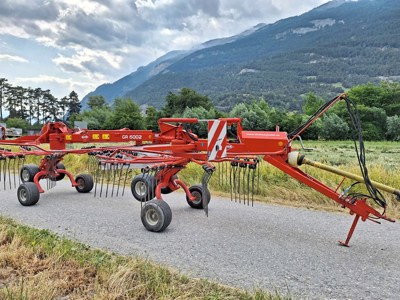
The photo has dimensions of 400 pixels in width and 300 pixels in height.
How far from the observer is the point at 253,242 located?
5461mm

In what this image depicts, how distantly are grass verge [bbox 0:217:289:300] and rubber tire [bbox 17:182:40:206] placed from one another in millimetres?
3198

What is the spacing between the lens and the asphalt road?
13.5 ft

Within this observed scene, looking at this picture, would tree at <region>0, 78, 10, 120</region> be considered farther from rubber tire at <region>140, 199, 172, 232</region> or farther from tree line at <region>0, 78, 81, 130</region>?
rubber tire at <region>140, 199, 172, 232</region>

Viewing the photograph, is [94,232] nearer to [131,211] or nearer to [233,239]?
[131,211]

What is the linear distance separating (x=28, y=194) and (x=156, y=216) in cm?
328

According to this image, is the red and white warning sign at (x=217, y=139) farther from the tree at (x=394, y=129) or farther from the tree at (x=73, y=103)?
the tree at (x=73, y=103)

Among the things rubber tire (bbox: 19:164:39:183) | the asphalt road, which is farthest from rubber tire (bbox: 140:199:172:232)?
rubber tire (bbox: 19:164:39:183)

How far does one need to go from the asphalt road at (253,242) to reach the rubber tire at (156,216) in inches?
4.6

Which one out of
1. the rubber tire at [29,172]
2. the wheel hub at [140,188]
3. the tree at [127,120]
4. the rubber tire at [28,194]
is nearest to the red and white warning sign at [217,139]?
the wheel hub at [140,188]

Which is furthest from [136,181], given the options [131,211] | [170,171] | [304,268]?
[304,268]

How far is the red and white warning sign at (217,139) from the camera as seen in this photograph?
19.2ft

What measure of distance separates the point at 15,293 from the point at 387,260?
164 inches

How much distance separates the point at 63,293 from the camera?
11.6ft

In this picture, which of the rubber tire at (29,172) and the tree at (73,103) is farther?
the tree at (73,103)
